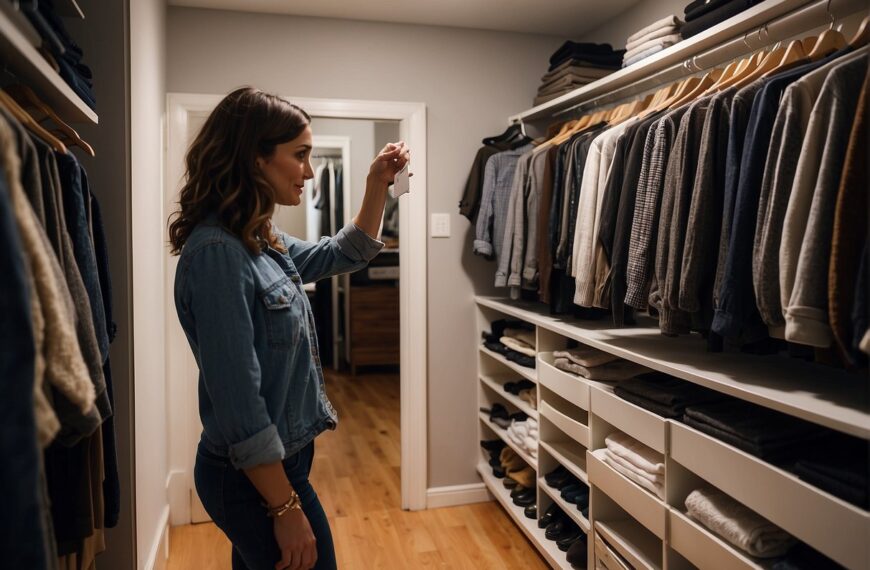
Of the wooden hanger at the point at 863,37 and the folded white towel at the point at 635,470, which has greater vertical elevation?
the wooden hanger at the point at 863,37

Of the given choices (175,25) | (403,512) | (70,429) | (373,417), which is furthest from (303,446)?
(373,417)

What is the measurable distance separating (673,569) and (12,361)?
1541mm

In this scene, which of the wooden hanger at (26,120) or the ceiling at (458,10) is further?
the ceiling at (458,10)

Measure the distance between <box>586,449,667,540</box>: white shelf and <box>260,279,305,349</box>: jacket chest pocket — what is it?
1064mm

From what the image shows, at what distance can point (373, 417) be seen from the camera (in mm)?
4570

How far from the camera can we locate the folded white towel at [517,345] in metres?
2.64

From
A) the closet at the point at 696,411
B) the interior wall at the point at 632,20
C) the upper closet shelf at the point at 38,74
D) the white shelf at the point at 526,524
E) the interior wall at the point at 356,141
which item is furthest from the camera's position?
the interior wall at the point at 356,141

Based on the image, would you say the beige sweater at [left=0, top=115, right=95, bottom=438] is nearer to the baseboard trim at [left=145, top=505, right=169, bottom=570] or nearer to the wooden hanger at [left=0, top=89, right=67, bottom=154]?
the wooden hanger at [left=0, top=89, right=67, bottom=154]

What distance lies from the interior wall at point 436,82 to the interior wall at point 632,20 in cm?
24

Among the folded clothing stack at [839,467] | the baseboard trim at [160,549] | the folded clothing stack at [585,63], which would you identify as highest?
the folded clothing stack at [585,63]

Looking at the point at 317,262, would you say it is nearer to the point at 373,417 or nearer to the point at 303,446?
the point at 303,446

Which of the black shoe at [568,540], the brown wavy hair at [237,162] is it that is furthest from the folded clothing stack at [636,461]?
the brown wavy hair at [237,162]

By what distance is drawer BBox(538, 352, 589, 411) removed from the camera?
2107 mm

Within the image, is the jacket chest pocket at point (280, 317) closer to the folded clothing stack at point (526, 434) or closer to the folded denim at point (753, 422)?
the folded denim at point (753, 422)
